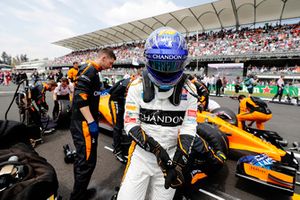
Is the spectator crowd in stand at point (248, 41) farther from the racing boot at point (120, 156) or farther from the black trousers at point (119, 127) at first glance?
the racing boot at point (120, 156)

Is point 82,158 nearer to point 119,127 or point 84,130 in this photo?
point 84,130

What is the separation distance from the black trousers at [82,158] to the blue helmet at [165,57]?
1166 millimetres

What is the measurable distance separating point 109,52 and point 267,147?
261 cm

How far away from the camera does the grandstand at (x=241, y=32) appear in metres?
20.5

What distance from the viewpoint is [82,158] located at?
7.00 feet

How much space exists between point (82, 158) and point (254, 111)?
11.4 ft

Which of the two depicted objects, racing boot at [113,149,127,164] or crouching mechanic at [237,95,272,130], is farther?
crouching mechanic at [237,95,272,130]

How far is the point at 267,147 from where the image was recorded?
287 centimetres

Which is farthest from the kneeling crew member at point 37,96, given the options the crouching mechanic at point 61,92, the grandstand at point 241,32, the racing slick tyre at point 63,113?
the grandstand at point 241,32

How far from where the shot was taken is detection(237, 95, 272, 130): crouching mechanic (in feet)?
13.1

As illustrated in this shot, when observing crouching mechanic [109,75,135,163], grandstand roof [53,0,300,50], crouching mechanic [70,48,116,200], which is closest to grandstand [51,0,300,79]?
grandstand roof [53,0,300,50]

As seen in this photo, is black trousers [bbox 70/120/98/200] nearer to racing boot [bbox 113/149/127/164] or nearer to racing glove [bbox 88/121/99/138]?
racing glove [bbox 88/121/99/138]

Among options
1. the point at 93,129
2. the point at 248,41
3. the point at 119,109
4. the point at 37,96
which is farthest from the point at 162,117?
the point at 248,41

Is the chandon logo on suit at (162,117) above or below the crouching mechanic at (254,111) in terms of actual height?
above
